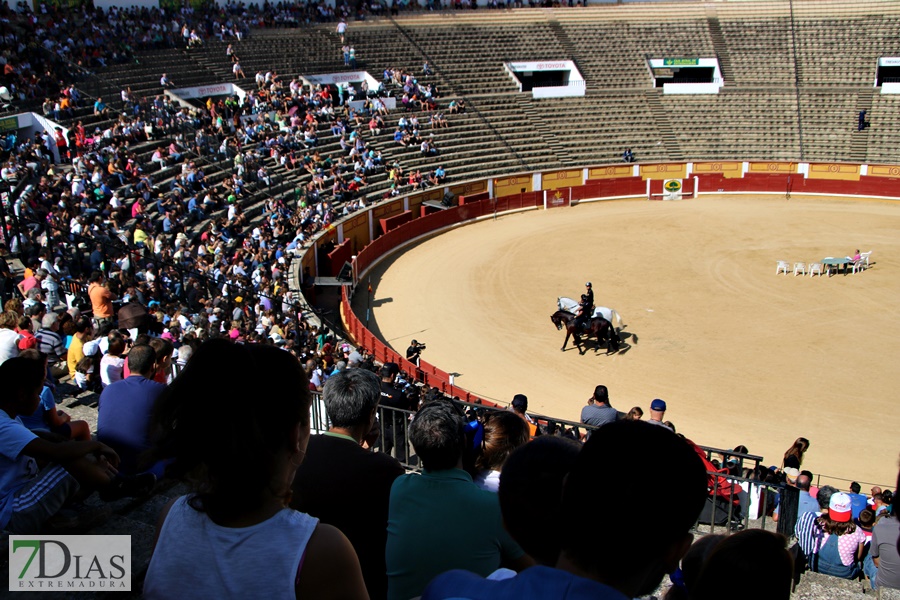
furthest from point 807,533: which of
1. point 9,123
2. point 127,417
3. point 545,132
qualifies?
point 545,132

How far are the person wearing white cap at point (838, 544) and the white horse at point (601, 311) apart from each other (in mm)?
12410

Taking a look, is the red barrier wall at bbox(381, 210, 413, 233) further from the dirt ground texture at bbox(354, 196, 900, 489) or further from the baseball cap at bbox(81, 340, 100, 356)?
the baseball cap at bbox(81, 340, 100, 356)

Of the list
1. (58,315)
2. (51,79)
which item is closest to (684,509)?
(58,315)

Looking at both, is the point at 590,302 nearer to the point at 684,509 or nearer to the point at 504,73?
the point at 684,509

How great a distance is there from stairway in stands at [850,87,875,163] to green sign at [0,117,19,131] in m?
34.3

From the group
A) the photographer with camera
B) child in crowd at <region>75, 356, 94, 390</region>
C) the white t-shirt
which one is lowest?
the photographer with camera

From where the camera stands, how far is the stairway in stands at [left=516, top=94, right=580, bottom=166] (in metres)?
38.2

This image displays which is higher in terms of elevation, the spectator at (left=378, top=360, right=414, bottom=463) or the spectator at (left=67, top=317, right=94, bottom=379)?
Result: the spectator at (left=67, top=317, right=94, bottom=379)

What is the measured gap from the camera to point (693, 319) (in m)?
21.8

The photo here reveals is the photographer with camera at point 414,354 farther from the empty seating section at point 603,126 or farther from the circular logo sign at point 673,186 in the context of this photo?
the circular logo sign at point 673,186

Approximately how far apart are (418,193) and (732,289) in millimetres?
13574

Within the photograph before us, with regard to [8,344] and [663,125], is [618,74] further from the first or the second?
[8,344]

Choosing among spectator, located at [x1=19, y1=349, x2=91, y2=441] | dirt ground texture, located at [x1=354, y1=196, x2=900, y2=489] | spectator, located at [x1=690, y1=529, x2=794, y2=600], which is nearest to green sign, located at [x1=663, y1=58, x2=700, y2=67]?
dirt ground texture, located at [x1=354, y1=196, x2=900, y2=489]

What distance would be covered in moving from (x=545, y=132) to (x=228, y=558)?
38737mm
